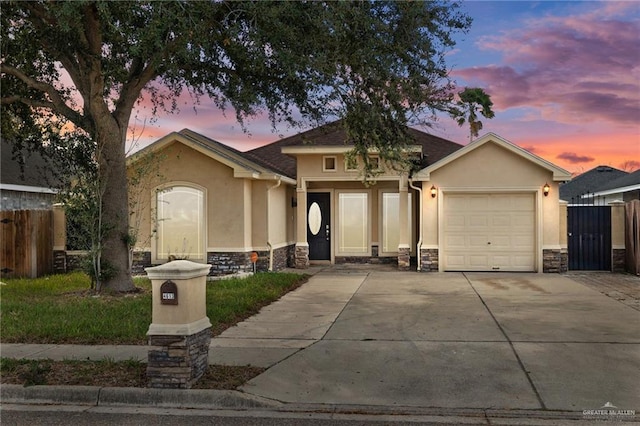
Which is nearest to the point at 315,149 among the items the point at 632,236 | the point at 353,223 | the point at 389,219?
the point at 353,223

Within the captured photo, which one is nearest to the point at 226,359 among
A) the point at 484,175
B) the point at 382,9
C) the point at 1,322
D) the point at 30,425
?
the point at 30,425

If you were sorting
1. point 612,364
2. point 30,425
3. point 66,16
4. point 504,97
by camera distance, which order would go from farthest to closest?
point 504,97
point 66,16
point 612,364
point 30,425

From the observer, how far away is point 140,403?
5.93 meters

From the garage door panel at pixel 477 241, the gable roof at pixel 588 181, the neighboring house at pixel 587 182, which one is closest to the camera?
the garage door panel at pixel 477 241

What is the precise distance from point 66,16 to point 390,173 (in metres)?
A: 11.3

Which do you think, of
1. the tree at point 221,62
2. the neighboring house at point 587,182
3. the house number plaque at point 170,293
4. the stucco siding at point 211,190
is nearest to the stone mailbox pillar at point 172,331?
the house number plaque at point 170,293

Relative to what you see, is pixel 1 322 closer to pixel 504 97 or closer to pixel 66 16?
pixel 66 16

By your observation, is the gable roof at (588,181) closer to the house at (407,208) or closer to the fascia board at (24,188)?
the house at (407,208)

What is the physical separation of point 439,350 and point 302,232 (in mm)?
11223

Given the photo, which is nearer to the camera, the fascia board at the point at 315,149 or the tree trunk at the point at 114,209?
the tree trunk at the point at 114,209

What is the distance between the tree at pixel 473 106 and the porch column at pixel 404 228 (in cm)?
266

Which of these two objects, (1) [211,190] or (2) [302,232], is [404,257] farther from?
(1) [211,190]

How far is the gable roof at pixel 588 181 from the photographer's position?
32094 millimetres

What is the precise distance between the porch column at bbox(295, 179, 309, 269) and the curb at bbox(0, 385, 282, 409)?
12.6 meters
